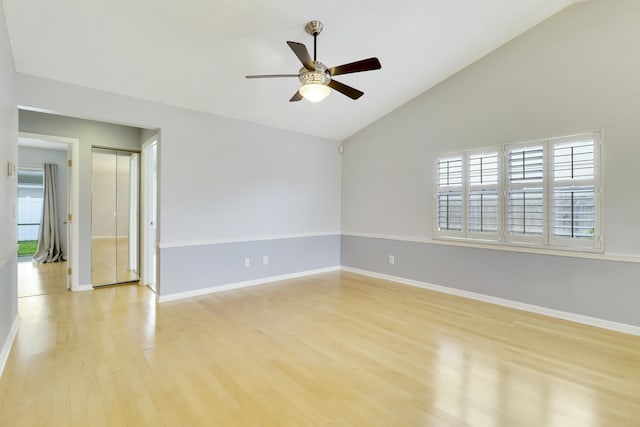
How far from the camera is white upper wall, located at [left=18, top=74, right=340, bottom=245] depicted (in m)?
3.38

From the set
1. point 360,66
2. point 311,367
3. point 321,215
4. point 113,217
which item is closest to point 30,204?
point 113,217

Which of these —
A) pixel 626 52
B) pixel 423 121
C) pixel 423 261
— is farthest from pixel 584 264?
pixel 423 121

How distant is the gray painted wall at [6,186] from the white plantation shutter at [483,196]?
16.0 ft

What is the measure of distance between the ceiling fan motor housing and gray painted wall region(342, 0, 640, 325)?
2.49 m

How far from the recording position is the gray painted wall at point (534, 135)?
3006 millimetres

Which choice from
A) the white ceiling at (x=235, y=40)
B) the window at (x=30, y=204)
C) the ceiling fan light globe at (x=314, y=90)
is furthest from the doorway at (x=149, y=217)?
the window at (x=30, y=204)

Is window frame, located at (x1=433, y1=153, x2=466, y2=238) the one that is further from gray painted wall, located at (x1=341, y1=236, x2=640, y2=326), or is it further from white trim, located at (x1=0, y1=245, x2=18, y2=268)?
white trim, located at (x1=0, y1=245, x2=18, y2=268)

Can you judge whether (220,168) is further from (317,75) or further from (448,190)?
(448,190)

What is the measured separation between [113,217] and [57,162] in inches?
137

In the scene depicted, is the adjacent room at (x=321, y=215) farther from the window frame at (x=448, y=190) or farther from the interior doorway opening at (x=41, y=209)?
the interior doorway opening at (x=41, y=209)

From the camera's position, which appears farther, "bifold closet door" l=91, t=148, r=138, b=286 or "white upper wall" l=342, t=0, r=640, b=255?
"bifold closet door" l=91, t=148, r=138, b=286

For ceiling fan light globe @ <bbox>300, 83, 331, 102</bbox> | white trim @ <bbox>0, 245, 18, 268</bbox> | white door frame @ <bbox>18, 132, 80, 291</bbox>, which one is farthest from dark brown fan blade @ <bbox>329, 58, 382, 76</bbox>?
white door frame @ <bbox>18, 132, 80, 291</bbox>

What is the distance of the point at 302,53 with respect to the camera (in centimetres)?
235

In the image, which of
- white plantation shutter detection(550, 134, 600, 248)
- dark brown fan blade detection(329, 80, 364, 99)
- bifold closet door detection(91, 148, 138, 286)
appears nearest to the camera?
dark brown fan blade detection(329, 80, 364, 99)
